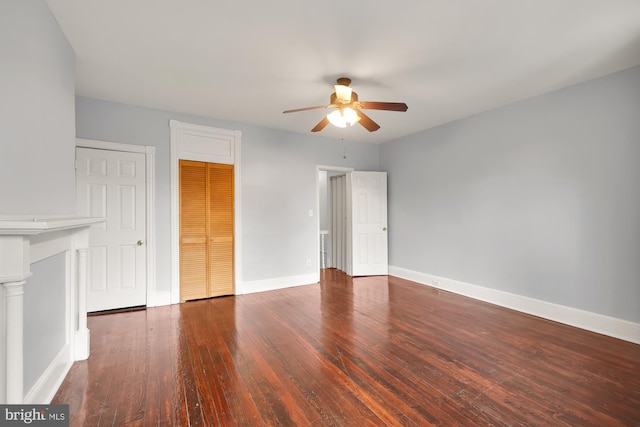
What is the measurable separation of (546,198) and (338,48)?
3005 mm

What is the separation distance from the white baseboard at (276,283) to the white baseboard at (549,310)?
2.03 meters

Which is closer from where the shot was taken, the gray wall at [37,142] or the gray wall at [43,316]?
the gray wall at [37,142]

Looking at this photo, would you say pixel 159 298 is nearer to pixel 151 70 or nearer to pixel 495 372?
pixel 151 70

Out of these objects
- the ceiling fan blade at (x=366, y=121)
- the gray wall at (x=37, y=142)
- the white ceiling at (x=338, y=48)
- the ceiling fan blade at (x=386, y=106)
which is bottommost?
the gray wall at (x=37, y=142)

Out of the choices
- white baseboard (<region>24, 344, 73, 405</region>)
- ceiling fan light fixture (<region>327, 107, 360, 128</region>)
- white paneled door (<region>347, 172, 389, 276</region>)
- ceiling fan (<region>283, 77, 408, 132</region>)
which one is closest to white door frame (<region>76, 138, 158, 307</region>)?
white baseboard (<region>24, 344, 73, 405</region>)

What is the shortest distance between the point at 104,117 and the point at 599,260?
5.93 m

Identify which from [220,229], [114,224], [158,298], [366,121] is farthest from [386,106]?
[158,298]

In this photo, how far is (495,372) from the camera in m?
2.34

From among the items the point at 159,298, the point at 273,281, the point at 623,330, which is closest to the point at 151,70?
the point at 159,298

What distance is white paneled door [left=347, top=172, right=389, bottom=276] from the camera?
5.69 metres

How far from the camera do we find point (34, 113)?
1.84m

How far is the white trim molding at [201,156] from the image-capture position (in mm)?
4062

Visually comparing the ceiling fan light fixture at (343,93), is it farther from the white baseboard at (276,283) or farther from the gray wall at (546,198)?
the white baseboard at (276,283)

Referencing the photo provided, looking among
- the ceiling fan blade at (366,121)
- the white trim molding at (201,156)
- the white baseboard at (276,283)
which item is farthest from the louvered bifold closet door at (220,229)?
the ceiling fan blade at (366,121)
